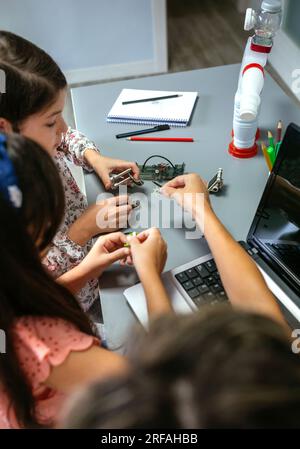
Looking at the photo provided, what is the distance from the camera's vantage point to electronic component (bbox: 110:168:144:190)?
98cm

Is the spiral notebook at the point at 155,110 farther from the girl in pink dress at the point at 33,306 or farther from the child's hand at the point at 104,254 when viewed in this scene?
the girl in pink dress at the point at 33,306

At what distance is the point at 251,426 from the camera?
33 cm

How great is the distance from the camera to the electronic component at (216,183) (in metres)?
0.95

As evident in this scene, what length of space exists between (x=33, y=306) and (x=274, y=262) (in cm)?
43

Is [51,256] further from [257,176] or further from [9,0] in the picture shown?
[9,0]

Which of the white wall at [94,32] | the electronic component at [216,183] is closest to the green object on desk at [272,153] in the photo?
the electronic component at [216,183]

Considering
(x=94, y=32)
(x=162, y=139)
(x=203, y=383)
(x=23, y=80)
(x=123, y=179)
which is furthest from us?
(x=94, y=32)

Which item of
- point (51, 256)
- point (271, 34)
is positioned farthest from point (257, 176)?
point (51, 256)

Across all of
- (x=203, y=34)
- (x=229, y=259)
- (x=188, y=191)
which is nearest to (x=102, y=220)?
(x=188, y=191)

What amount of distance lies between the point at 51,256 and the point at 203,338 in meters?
0.64

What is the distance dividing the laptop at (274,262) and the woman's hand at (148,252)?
3 cm

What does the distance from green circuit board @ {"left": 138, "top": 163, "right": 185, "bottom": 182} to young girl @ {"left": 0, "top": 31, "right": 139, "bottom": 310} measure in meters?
0.04

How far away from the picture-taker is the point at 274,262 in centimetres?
76

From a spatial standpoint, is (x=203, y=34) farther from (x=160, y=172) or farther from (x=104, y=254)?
(x=104, y=254)
